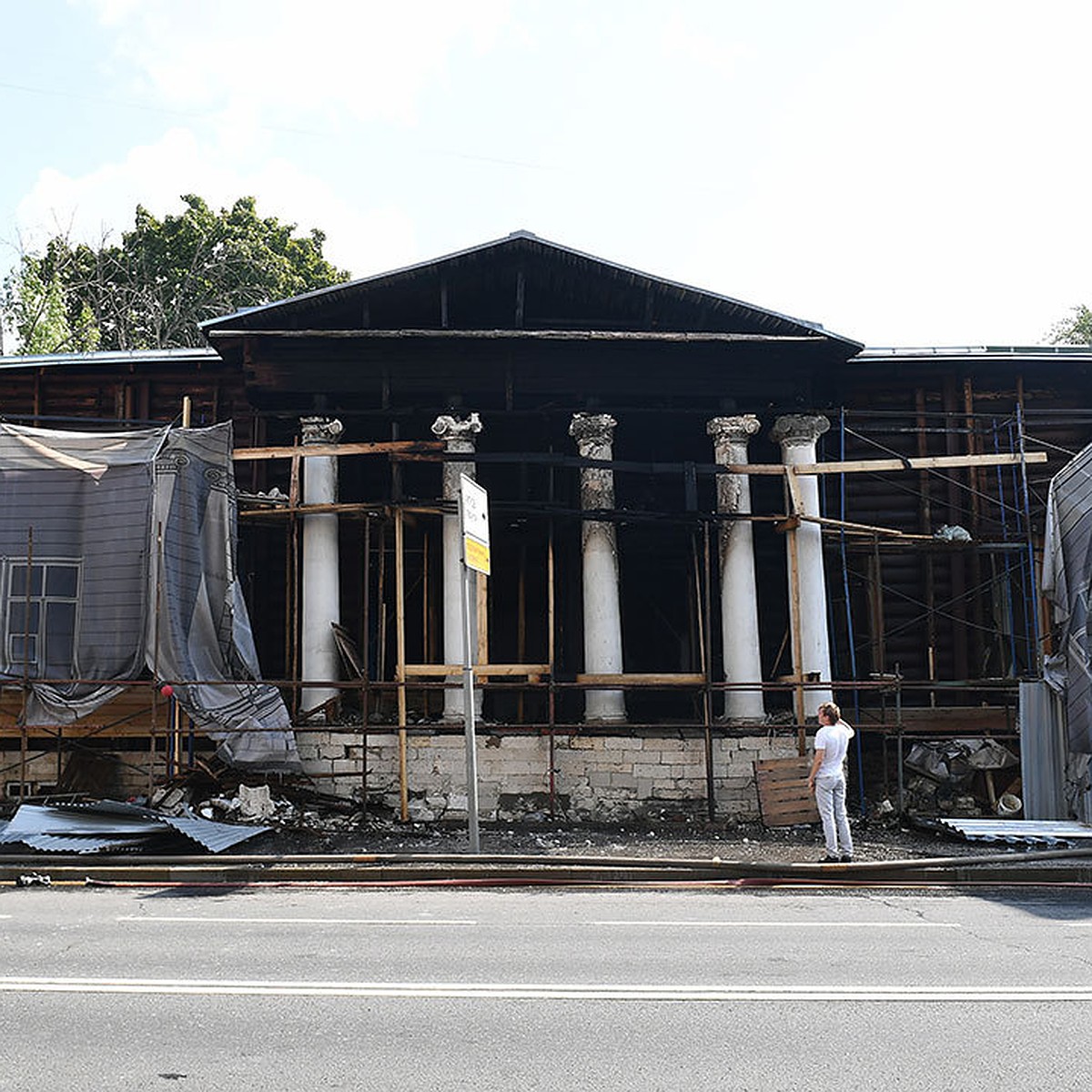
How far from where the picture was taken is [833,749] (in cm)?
1316

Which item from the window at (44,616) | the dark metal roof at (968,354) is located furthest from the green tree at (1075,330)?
the window at (44,616)

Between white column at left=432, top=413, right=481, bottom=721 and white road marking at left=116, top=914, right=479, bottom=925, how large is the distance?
7.26 m

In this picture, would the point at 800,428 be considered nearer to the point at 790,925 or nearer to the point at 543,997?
the point at 790,925

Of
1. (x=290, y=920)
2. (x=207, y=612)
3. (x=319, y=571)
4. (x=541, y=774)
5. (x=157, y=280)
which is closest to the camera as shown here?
(x=290, y=920)

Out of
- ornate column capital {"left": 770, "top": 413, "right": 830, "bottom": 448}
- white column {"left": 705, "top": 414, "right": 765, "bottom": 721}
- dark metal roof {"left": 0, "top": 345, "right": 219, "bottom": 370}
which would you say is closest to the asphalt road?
white column {"left": 705, "top": 414, "right": 765, "bottom": 721}

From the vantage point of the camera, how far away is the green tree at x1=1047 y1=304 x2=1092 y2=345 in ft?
130

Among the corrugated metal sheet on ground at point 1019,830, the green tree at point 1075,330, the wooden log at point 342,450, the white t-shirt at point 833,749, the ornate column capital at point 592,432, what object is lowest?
the corrugated metal sheet on ground at point 1019,830

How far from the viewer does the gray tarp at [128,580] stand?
52.1 ft

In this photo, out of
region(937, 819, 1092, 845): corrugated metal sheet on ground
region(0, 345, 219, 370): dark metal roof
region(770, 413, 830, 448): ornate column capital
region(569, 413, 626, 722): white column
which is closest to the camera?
region(937, 819, 1092, 845): corrugated metal sheet on ground

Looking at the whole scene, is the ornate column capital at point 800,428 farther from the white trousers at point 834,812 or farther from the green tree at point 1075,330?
the green tree at point 1075,330

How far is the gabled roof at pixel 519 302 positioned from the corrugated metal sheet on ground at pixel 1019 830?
6844 millimetres

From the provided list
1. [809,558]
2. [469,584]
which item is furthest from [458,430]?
[809,558]

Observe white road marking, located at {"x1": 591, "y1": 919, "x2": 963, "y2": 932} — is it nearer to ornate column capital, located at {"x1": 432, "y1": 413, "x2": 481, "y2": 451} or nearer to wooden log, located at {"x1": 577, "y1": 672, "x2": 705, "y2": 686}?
wooden log, located at {"x1": 577, "y1": 672, "x2": 705, "y2": 686}

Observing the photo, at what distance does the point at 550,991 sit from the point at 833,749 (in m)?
7.02
